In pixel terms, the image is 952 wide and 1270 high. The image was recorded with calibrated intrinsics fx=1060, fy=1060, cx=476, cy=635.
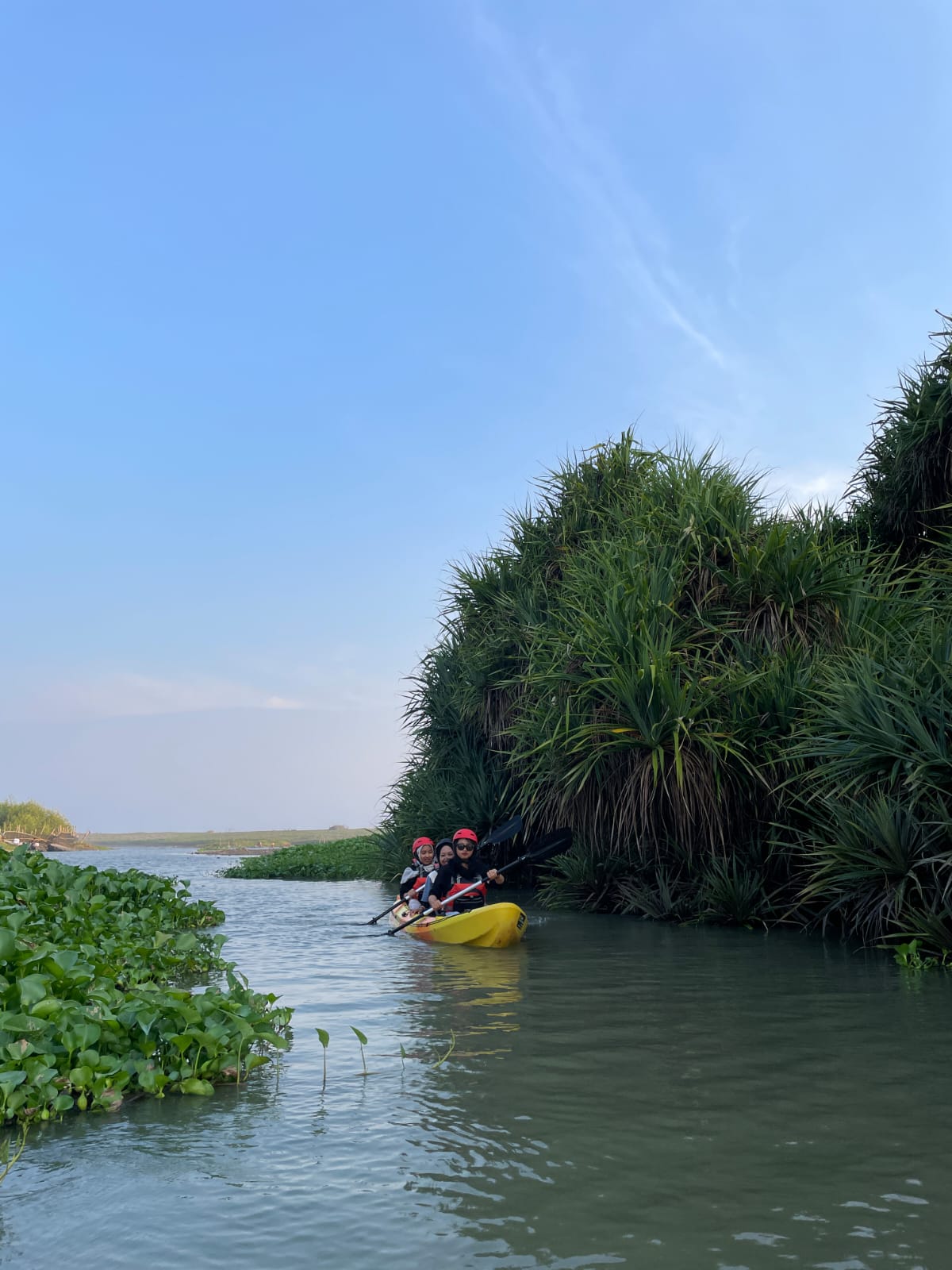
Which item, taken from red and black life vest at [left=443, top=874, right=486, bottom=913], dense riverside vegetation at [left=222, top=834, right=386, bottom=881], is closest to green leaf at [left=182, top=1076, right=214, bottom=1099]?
red and black life vest at [left=443, top=874, right=486, bottom=913]

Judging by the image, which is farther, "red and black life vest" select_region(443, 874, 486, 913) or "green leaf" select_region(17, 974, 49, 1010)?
"red and black life vest" select_region(443, 874, 486, 913)

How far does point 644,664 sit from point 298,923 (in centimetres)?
625

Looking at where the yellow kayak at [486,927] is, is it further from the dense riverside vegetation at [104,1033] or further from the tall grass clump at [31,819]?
the tall grass clump at [31,819]

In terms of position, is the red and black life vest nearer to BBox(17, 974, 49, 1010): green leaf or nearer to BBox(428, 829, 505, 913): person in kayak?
BBox(428, 829, 505, 913): person in kayak

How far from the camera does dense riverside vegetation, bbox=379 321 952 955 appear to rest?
32.4 ft

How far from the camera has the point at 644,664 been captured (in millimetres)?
12594

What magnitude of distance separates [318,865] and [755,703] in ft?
61.9

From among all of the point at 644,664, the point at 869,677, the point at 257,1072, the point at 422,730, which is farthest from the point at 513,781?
the point at 257,1072

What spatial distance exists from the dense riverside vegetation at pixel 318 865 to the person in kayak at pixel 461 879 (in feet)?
35.3

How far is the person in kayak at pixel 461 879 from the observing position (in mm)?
13086

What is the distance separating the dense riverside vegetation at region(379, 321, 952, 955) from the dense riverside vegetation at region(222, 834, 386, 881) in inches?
446

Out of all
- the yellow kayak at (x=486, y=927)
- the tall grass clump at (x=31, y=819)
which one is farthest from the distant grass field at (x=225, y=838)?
the yellow kayak at (x=486, y=927)

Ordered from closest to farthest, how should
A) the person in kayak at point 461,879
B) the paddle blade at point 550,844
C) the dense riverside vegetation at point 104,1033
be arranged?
the dense riverside vegetation at point 104,1033, the person in kayak at point 461,879, the paddle blade at point 550,844

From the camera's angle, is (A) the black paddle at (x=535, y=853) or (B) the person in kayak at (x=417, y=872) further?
(B) the person in kayak at (x=417, y=872)
